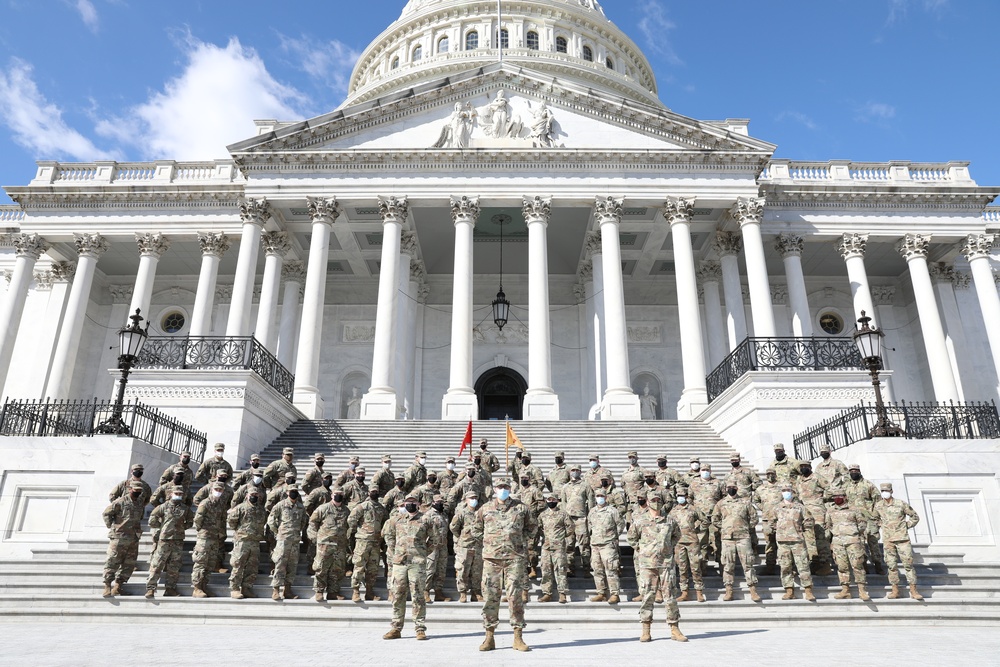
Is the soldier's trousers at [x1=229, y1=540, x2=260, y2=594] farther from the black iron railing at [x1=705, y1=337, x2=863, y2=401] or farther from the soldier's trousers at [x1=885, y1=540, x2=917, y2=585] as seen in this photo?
the black iron railing at [x1=705, y1=337, x2=863, y2=401]

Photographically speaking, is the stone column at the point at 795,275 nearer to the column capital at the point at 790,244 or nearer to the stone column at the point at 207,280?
the column capital at the point at 790,244

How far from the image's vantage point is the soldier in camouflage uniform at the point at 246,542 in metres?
10.2

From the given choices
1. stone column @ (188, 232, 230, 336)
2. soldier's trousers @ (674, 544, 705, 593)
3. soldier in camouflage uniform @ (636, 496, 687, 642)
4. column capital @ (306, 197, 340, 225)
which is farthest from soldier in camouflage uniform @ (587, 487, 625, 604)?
stone column @ (188, 232, 230, 336)

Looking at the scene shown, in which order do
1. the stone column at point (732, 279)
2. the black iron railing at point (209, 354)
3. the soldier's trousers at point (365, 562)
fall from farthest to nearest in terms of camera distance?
the stone column at point (732, 279) → the black iron railing at point (209, 354) → the soldier's trousers at point (365, 562)

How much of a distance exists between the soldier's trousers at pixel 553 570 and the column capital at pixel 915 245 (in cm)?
2462

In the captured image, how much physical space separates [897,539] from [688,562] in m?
3.22

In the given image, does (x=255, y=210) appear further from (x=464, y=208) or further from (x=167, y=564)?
(x=167, y=564)

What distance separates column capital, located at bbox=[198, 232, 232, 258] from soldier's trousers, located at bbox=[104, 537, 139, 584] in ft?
64.6

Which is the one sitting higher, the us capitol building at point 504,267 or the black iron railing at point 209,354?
the us capitol building at point 504,267

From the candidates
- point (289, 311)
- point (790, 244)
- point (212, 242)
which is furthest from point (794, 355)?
point (212, 242)

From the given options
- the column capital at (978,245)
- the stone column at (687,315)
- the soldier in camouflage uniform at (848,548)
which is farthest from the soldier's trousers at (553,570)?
the column capital at (978,245)

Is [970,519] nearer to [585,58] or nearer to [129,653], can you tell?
[129,653]

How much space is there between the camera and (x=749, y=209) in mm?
25531

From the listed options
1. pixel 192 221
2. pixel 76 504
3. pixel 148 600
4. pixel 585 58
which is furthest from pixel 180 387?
pixel 585 58
